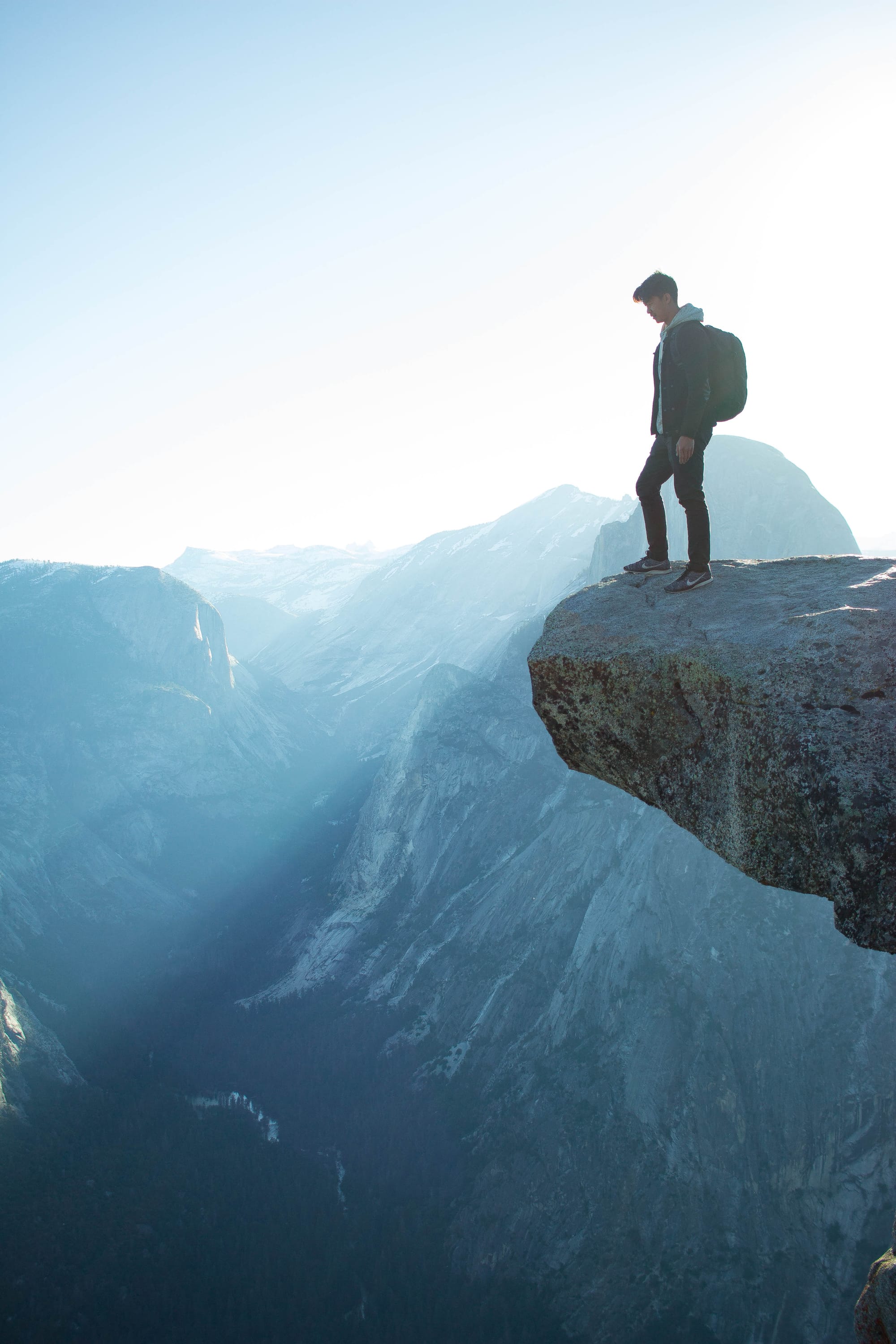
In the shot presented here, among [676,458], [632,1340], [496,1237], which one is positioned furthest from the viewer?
[496,1237]

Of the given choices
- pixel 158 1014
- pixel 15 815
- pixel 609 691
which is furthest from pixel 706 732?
pixel 15 815

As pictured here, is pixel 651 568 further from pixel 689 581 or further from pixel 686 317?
pixel 686 317

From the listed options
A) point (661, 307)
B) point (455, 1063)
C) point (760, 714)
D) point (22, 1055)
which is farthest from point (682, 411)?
point (22, 1055)

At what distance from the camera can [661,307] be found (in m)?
7.43

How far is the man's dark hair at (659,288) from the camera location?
7387 millimetres

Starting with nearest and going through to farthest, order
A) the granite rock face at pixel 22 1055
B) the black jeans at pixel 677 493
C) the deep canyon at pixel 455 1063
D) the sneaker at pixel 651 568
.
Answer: the black jeans at pixel 677 493
the sneaker at pixel 651 568
the deep canyon at pixel 455 1063
the granite rock face at pixel 22 1055

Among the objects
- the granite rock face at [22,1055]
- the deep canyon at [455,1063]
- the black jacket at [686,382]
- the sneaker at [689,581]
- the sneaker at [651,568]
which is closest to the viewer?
the black jacket at [686,382]

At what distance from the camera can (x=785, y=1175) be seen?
47625mm

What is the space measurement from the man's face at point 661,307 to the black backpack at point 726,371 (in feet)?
1.63

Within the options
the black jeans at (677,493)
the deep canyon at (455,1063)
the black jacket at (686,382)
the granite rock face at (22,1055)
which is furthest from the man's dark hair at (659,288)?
the granite rock face at (22,1055)

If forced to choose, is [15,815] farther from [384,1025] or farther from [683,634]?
[683,634]

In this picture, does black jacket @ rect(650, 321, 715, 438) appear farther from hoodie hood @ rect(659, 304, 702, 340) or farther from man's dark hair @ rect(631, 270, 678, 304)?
man's dark hair @ rect(631, 270, 678, 304)

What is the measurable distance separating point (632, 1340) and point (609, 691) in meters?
64.7

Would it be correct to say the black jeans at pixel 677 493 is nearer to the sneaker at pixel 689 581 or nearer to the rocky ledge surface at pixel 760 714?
the sneaker at pixel 689 581
